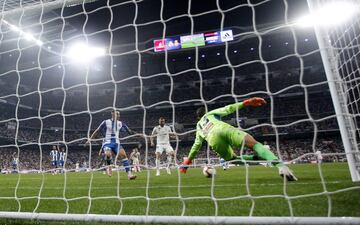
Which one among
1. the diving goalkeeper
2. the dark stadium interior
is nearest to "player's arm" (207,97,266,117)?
the diving goalkeeper

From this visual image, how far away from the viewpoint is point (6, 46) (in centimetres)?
2097

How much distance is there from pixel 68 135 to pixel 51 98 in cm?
479

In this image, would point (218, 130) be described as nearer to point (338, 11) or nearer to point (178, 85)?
point (338, 11)

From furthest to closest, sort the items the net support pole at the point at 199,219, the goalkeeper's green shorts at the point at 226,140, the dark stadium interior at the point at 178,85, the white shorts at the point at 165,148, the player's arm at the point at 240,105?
the dark stadium interior at the point at 178,85
the white shorts at the point at 165,148
the goalkeeper's green shorts at the point at 226,140
the player's arm at the point at 240,105
the net support pole at the point at 199,219

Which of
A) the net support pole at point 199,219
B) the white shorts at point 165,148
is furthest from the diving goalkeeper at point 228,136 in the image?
the white shorts at point 165,148

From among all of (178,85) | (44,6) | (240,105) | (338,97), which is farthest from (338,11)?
(178,85)

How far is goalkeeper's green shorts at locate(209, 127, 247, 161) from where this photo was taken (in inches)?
180

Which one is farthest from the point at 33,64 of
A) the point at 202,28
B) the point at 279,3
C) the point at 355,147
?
the point at 355,147

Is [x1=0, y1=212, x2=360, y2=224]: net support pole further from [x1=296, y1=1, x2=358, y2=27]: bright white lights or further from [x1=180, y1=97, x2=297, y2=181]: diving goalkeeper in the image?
[x1=296, y1=1, x2=358, y2=27]: bright white lights

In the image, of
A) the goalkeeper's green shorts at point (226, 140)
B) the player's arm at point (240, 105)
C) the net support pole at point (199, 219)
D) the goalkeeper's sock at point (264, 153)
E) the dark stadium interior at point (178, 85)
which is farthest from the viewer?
the dark stadium interior at point (178, 85)

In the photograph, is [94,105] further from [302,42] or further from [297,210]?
[297,210]

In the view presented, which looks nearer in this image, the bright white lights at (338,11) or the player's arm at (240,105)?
the bright white lights at (338,11)

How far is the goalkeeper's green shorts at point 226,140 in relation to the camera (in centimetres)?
457

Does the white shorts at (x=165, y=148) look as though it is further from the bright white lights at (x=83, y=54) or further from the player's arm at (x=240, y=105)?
the player's arm at (x=240, y=105)
